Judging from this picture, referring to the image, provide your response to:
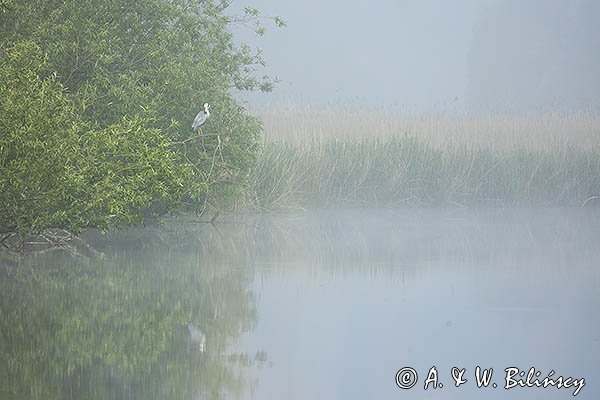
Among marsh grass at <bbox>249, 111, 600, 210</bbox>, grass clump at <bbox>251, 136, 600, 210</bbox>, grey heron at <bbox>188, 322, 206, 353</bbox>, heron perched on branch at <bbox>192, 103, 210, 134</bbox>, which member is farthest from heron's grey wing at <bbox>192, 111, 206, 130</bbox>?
grey heron at <bbox>188, 322, 206, 353</bbox>

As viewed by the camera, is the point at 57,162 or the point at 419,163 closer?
the point at 57,162

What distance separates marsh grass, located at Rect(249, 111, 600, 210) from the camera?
18453mm

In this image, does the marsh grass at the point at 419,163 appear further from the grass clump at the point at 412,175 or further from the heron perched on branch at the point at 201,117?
the heron perched on branch at the point at 201,117

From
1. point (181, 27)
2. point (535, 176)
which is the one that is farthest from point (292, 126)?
point (181, 27)

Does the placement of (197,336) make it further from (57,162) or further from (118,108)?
(118,108)

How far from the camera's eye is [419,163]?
64.3 feet

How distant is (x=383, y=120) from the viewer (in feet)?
70.7

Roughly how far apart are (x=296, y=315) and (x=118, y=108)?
4.19 meters

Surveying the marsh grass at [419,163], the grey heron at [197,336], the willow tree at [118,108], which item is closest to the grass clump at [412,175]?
the marsh grass at [419,163]

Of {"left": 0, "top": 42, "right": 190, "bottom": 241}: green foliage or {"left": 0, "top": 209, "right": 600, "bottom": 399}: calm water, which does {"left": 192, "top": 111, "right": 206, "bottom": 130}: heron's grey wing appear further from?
{"left": 0, "top": 42, "right": 190, "bottom": 241}: green foliage

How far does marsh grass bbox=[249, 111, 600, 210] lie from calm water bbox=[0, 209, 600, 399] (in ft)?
13.2

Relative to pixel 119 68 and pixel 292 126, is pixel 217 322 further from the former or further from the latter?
pixel 292 126

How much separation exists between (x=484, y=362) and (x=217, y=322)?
2.02 metres

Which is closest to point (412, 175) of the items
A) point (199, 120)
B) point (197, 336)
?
point (199, 120)
